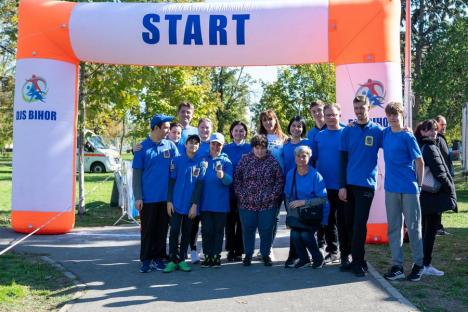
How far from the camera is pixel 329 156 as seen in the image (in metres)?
6.60

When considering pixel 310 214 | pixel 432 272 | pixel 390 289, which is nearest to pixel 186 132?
pixel 310 214

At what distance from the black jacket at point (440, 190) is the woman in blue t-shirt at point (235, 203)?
211 centimetres

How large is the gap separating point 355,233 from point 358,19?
3274mm

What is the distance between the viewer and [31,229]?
28.2ft

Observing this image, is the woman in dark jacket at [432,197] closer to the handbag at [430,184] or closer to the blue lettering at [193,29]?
the handbag at [430,184]

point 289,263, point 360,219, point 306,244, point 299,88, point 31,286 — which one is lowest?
point 31,286

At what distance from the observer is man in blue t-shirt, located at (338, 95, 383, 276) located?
20.1 feet

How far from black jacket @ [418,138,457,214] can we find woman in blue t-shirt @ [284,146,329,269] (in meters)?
1.14

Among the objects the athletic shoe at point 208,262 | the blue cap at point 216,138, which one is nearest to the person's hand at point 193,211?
the athletic shoe at point 208,262

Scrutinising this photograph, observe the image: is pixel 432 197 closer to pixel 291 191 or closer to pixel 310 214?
pixel 310 214

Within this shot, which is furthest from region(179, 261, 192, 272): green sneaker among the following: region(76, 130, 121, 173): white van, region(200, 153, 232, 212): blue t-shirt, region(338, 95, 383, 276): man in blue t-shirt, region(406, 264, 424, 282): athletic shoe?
region(76, 130, 121, 173): white van

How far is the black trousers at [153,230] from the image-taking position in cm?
646

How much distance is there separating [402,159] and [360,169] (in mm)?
485

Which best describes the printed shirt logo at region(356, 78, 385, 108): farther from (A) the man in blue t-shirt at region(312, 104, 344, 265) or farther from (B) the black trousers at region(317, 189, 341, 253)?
(B) the black trousers at region(317, 189, 341, 253)
